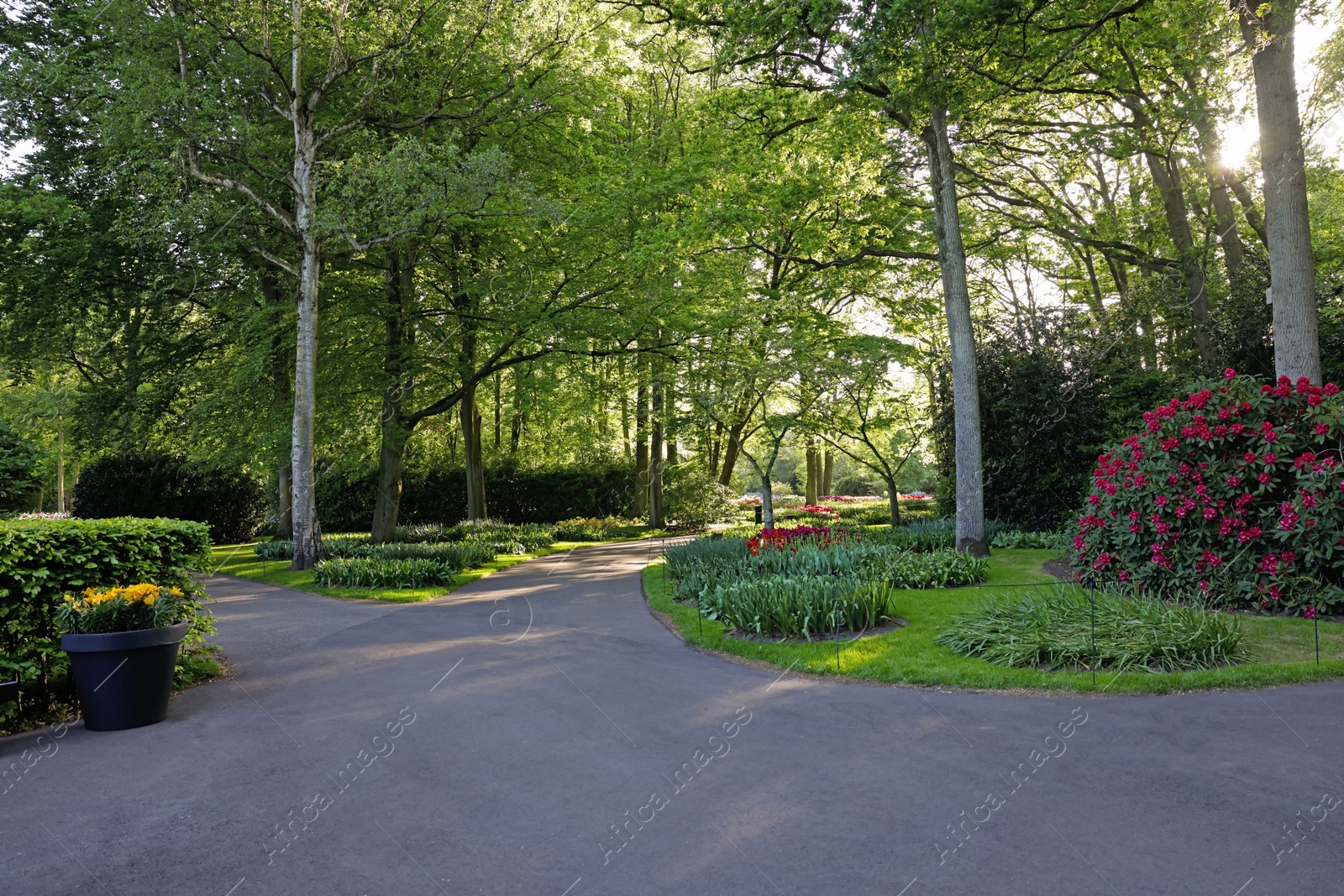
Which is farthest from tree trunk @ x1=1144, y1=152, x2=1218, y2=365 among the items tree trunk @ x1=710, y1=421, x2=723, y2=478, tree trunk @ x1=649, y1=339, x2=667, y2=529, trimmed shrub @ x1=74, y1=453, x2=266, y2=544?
trimmed shrub @ x1=74, y1=453, x2=266, y2=544

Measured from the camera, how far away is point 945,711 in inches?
225

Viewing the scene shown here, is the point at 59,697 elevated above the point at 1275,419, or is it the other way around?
the point at 1275,419

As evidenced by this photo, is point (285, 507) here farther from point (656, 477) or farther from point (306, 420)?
point (656, 477)

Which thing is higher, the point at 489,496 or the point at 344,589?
the point at 489,496

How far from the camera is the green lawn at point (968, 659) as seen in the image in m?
6.07

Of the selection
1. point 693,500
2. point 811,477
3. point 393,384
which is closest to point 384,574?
point 393,384

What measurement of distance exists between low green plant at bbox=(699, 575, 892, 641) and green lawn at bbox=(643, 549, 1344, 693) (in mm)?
293

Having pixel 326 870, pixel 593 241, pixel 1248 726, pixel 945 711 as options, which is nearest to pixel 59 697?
pixel 326 870

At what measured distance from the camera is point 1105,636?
6.98 metres

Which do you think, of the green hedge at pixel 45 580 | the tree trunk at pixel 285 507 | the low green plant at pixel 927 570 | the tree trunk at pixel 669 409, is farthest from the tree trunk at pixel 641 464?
the green hedge at pixel 45 580

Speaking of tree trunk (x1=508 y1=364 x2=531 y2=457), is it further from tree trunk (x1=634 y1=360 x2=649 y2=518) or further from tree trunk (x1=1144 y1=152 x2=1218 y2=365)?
tree trunk (x1=1144 y1=152 x2=1218 y2=365)

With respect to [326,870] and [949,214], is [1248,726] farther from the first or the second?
[949,214]

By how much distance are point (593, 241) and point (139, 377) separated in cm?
1218

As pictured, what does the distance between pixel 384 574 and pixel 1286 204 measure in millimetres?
14293
